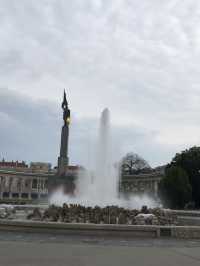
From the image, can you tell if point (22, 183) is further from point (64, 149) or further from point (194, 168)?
point (194, 168)

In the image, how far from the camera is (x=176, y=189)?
7150cm

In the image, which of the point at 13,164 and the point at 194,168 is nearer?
the point at 194,168

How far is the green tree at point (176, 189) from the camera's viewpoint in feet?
233

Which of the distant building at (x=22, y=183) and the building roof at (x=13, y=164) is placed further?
the building roof at (x=13, y=164)

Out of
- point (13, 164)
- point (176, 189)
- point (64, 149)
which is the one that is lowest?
point (176, 189)

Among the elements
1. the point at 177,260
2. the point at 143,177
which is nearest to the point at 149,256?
the point at 177,260

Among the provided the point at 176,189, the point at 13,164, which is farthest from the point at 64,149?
the point at 13,164

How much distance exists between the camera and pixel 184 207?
241 feet

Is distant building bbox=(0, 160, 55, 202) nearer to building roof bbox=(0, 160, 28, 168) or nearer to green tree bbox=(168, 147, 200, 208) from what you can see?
building roof bbox=(0, 160, 28, 168)

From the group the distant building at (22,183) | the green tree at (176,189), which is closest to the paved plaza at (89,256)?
the green tree at (176,189)

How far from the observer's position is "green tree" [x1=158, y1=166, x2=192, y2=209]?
71000 millimetres

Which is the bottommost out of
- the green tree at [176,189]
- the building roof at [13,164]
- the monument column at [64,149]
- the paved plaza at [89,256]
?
the paved plaza at [89,256]

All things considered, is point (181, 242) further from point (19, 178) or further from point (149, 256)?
point (19, 178)

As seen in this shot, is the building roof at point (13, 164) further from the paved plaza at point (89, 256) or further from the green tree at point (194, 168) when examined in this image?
the paved plaza at point (89, 256)
